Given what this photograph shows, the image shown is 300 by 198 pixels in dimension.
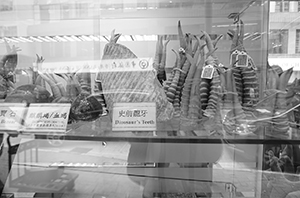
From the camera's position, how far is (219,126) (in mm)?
578

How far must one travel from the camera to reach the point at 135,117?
555 mm

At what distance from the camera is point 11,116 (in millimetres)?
584

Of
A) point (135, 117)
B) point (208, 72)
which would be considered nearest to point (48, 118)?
point (135, 117)

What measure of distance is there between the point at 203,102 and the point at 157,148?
298 mm

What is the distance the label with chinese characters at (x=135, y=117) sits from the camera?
0.55 metres

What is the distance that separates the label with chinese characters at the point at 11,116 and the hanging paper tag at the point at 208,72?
0.47m

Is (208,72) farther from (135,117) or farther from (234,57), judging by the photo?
(135,117)

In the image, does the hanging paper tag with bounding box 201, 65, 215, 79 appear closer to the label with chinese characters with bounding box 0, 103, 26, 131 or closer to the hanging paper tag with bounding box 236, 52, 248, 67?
the hanging paper tag with bounding box 236, 52, 248, 67

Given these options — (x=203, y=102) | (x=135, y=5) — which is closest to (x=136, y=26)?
(x=135, y=5)

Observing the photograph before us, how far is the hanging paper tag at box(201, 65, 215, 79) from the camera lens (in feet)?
1.91

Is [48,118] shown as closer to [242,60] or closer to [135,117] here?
[135,117]

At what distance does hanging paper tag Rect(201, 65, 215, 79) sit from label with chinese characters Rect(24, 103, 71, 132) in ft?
1.14

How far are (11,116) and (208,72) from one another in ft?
1.67

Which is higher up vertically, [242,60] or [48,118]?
[242,60]
